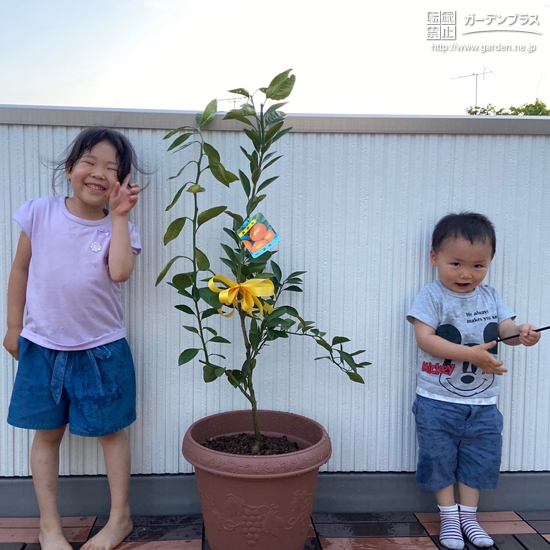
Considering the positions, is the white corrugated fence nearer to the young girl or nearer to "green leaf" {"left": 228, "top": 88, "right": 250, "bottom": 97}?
the young girl

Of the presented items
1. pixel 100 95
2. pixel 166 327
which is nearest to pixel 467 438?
pixel 166 327

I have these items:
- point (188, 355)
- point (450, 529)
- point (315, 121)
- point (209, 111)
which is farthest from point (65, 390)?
point (450, 529)

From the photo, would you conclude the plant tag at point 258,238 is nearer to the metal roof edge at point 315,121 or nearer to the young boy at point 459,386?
the metal roof edge at point 315,121

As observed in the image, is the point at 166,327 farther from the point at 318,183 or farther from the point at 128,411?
the point at 318,183

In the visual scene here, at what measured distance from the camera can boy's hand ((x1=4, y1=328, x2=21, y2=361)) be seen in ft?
5.23

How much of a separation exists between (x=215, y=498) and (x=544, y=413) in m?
1.24

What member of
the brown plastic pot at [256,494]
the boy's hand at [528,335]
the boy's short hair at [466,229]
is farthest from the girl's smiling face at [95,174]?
the boy's hand at [528,335]

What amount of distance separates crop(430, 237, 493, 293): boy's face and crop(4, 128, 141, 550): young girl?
1.00m

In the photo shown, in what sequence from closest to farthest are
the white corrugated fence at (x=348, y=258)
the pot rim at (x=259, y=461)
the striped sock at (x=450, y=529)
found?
1. the pot rim at (x=259, y=461)
2. the striped sock at (x=450, y=529)
3. the white corrugated fence at (x=348, y=258)

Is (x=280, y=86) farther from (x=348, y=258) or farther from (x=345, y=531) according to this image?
(x=345, y=531)

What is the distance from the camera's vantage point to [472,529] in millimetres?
1627

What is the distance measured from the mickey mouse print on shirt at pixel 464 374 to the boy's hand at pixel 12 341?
4.48 feet

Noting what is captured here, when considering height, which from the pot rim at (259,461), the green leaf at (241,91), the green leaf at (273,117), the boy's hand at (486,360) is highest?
the green leaf at (241,91)

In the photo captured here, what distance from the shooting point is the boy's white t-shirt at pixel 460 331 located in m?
1.64
